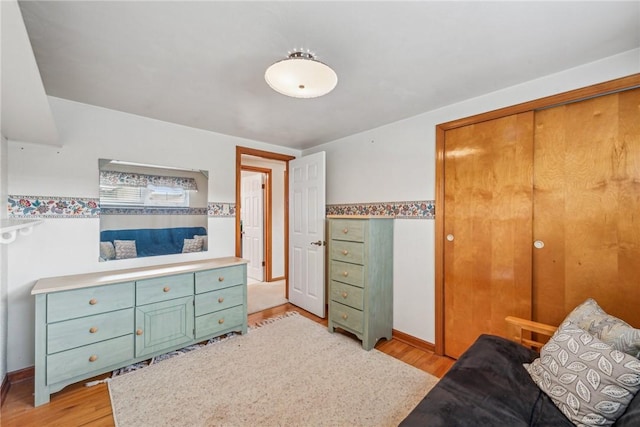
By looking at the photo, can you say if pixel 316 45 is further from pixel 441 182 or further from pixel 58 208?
pixel 58 208

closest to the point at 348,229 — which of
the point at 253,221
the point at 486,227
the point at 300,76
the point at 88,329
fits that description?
the point at 486,227

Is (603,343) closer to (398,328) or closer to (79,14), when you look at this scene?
(398,328)

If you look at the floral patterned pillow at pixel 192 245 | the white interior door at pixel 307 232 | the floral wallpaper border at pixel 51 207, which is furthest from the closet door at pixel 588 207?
the floral wallpaper border at pixel 51 207

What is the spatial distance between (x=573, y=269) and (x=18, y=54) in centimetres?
310

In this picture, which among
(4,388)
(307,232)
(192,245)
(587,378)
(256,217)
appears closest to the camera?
(587,378)

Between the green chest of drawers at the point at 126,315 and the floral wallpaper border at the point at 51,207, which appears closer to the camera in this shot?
the green chest of drawers at the point at 126,315

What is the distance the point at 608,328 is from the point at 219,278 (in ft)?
8.87

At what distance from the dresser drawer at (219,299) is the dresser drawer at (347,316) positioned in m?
0.97

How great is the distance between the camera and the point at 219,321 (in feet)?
8.56

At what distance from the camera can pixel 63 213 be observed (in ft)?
7.24

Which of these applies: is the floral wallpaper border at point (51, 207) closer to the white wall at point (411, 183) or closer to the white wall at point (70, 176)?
the white wall at point (70, 176)

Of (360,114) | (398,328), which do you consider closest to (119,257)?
(360,114)

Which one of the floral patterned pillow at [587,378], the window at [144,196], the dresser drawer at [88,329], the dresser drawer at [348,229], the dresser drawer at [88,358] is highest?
the window at [144,196]

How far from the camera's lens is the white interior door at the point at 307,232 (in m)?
3.24
